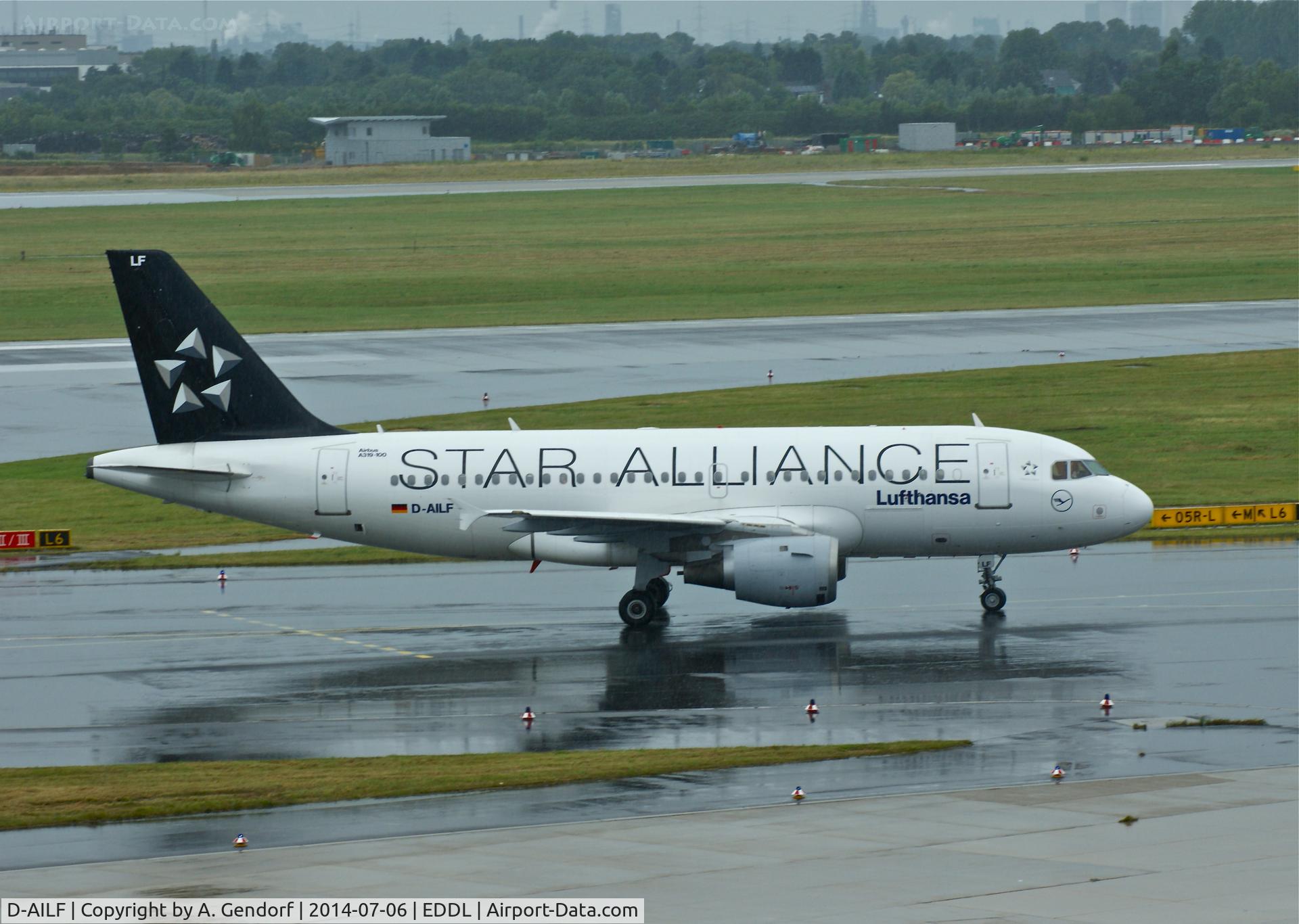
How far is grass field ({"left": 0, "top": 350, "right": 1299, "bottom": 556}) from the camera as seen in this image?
50.1 m

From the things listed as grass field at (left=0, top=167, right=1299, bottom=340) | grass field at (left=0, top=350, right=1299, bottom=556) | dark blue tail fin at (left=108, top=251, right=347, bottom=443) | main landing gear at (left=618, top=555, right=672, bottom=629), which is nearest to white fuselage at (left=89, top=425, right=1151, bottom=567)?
main landing gear at (left=618, top=555, right=672, bottom=629)

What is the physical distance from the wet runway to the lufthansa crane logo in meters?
4.73

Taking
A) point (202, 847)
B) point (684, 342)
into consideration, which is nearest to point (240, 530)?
point (202, 847)

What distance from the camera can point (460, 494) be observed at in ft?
124

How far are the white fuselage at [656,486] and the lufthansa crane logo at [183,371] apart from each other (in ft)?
2.90

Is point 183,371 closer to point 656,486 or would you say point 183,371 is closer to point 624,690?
point 656,486

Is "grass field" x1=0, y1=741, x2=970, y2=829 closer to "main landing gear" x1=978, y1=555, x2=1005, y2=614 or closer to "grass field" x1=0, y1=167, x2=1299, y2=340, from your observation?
"main landing gear" x1=978, y1=555, x2=1005, y2=614

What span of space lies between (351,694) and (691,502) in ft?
29.2

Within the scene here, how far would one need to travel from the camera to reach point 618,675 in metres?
33.2

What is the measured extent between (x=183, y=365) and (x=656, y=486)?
1052 centimetres

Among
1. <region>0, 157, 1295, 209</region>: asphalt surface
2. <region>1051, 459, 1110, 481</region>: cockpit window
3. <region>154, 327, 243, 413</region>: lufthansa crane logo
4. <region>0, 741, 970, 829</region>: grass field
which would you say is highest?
<region>0, 157, 1295, 209</region>: asphalt surface

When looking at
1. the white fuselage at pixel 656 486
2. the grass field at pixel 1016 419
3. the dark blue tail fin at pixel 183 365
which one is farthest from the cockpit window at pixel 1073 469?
the dark blue tail fin at pixel 183 365

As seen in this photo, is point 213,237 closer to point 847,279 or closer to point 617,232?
point 617,232

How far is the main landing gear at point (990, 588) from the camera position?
1494 inches
